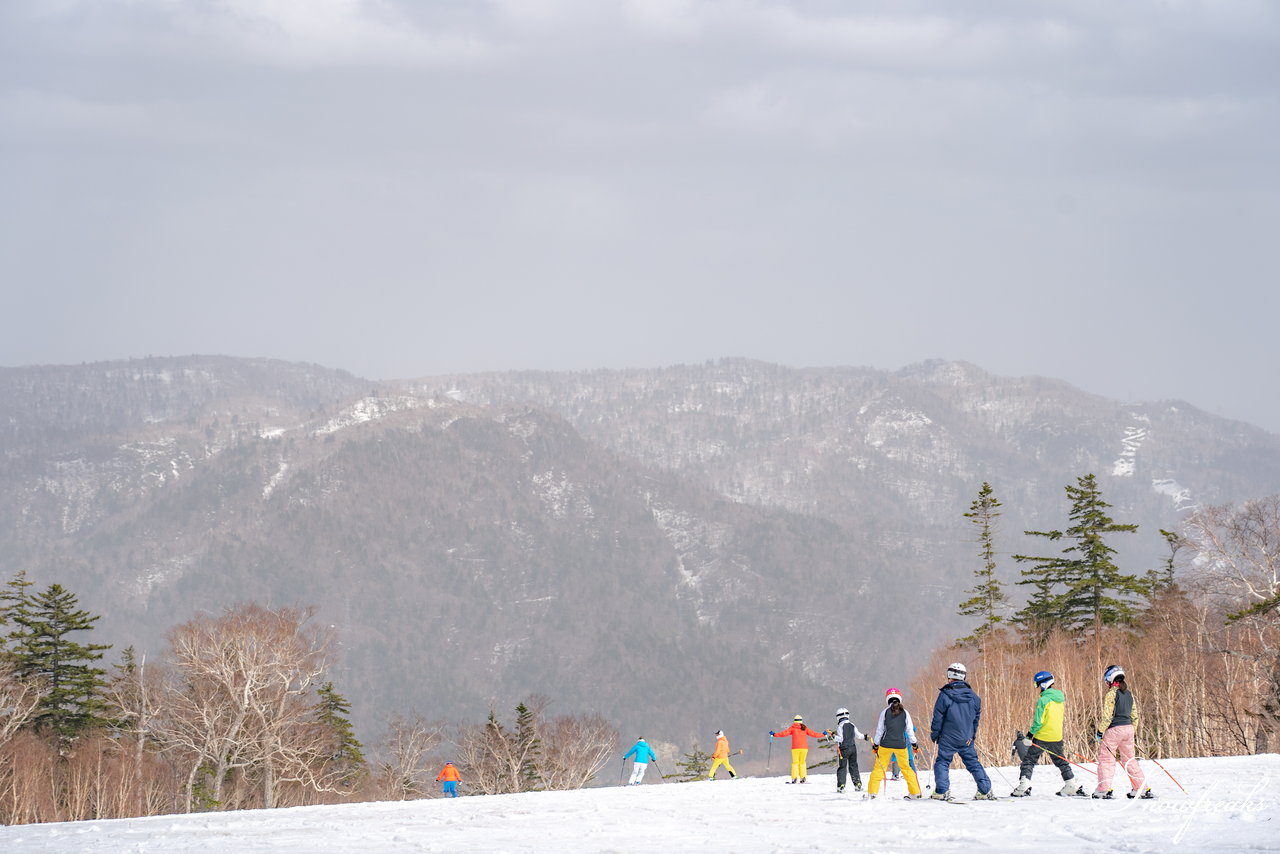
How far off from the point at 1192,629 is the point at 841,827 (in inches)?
1814

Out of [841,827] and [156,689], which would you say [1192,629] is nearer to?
[841,827]

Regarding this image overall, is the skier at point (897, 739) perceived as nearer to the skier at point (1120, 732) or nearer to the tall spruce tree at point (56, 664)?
the skier at point (1120, 732)

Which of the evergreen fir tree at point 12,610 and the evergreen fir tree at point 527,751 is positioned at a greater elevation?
the evergreen fir tree at point 12,610

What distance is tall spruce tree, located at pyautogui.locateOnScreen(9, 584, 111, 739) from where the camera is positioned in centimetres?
6138

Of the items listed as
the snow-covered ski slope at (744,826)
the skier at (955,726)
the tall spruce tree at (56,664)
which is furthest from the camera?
the tall spruce tree at (56,664)

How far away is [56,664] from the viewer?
205 feet

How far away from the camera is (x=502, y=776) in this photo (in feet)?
→ 300

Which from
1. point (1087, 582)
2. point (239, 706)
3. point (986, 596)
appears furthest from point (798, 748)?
point (239, 706)

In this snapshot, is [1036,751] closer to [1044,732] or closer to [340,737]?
[1044,732]

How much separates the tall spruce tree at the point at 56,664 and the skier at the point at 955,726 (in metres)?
50.2

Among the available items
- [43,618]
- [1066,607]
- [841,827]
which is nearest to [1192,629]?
[1066,607]

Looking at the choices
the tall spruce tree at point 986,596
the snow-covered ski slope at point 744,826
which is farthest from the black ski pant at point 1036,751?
the tall spruce tree at point 986,596

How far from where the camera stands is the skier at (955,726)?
67.2 feet

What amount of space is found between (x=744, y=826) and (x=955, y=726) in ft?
12.2
